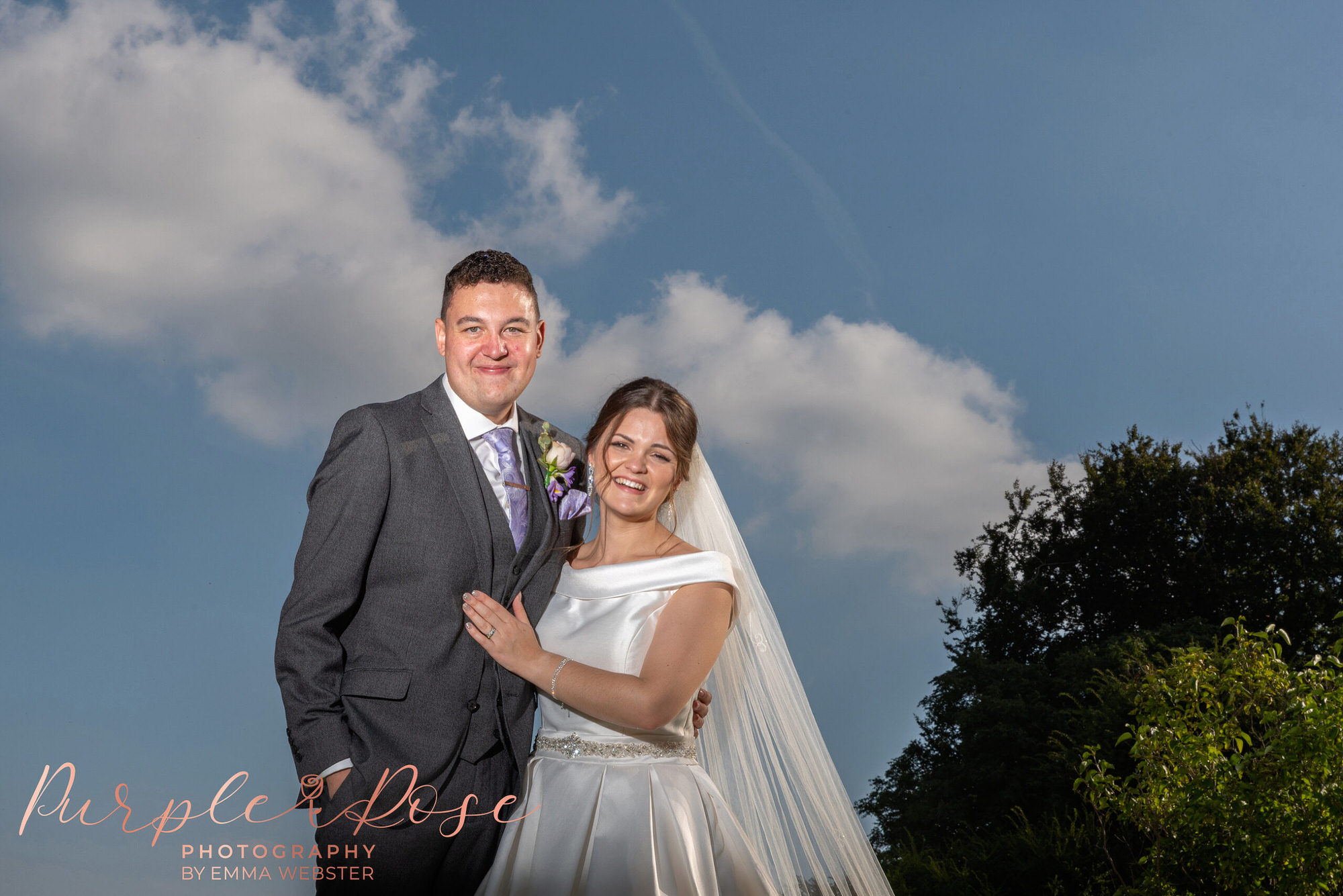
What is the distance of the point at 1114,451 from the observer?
20.3 metres

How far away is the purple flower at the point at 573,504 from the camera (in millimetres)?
3814

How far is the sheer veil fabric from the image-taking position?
157 inches

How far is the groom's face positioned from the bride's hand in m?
0.73

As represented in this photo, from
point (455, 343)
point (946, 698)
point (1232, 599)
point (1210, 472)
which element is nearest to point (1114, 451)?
point (1210, 472)

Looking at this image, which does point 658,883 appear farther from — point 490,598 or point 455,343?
point 455,343

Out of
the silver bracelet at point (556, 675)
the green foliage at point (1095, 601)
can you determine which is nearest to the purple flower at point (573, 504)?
the silver bracelet at point (556, 675)

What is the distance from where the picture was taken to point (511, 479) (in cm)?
368

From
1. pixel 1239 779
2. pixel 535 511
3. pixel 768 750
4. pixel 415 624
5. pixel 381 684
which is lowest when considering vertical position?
pixel 1239 779

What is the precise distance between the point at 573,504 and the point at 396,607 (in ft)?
2.64

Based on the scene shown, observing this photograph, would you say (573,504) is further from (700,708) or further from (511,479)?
(700,708)

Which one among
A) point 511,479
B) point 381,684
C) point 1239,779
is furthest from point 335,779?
point 1239,779

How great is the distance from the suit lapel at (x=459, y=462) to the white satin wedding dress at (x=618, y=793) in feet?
1.52

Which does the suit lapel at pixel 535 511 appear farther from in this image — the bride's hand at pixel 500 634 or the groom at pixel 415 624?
the bride's hand at pixel 500 634

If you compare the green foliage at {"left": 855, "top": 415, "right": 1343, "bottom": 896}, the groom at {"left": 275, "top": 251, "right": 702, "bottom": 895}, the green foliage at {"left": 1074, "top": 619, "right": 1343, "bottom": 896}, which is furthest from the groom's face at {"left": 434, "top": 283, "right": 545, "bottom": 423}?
the green foliage at {"left": 855, "top": 415, "right": 1343, "bottom": 896}
